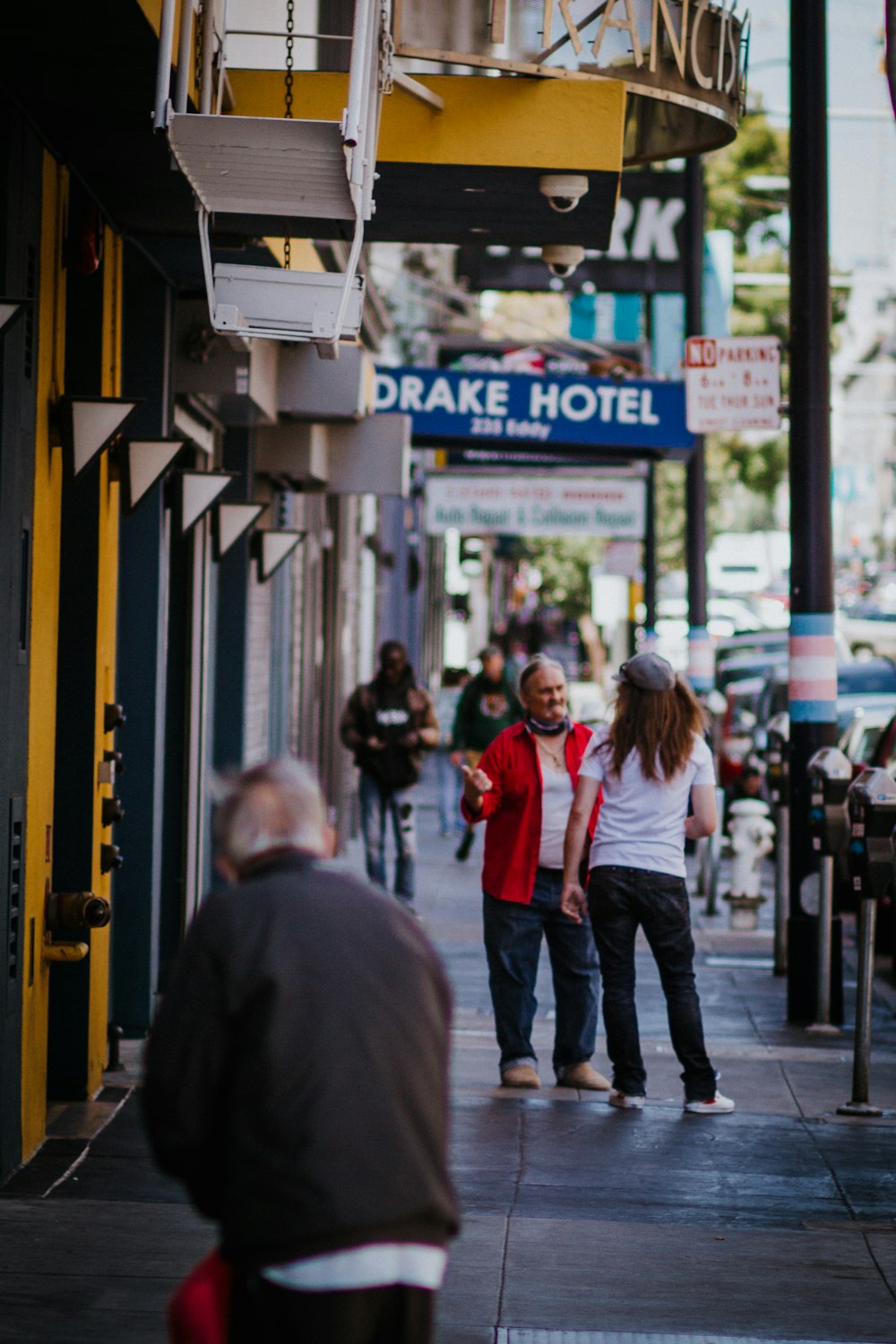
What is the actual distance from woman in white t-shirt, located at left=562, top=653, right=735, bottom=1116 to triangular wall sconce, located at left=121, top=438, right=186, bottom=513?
2.21m

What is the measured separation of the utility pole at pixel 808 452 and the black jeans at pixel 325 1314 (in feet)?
25.0

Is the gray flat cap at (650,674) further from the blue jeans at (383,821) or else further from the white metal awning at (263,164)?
the blue jeans at (383,821)

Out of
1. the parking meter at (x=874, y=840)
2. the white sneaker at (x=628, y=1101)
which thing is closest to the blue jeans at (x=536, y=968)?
the white sneaker at (x=628, y=1101)

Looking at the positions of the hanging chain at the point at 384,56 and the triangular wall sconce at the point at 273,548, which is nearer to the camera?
the hanging chain at the point at 384,56

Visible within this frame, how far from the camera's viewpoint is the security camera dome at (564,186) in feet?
26.5

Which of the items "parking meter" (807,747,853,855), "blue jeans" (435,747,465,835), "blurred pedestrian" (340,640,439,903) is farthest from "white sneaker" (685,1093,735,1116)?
"blue jeans" (435,747,465,835)

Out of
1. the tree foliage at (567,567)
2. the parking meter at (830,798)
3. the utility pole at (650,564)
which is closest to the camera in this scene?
the parking meter at (830,798)

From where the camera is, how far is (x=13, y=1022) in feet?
22.8

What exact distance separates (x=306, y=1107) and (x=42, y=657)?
178 inches

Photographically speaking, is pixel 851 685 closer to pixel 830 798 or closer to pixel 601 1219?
pixel 830 798

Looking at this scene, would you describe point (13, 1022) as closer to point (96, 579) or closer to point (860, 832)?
point (96, 579)

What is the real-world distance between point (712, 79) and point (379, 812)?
6312 millimetres

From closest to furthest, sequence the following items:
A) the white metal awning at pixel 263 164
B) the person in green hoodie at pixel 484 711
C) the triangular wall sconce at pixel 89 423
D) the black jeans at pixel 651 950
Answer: the white metal awning at pixel 263 164 → the triangular wall sconce at pixel 89 423 → the black jeans at pixel 651 950 → the person in green hoodie at pixel 484 711

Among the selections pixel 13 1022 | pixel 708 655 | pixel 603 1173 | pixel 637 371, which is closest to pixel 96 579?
pixel 13 1022
